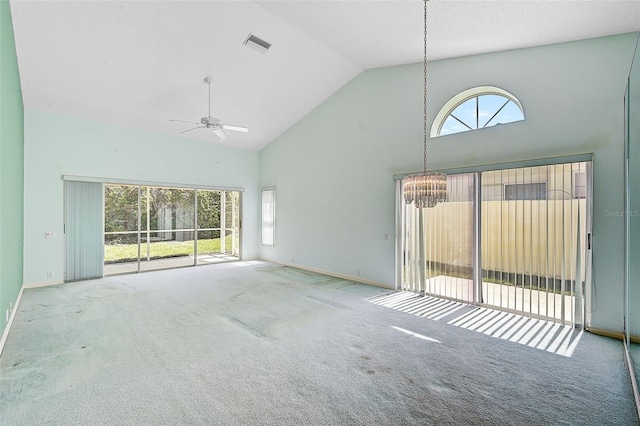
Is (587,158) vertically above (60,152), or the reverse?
(60,152)

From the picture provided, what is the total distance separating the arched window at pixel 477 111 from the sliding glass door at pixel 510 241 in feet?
2.63

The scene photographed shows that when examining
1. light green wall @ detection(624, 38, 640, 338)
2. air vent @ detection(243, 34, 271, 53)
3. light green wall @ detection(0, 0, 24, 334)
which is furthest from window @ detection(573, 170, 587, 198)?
light green wall @ detection(0, 0, 24, 334)

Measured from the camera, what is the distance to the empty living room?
258 cm

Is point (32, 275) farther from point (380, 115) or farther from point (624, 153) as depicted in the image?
point (624, 153)

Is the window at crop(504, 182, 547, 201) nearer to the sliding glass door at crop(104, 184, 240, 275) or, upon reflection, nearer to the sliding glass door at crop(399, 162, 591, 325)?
the sliding glass door at crop(399, 162, 591, 325)

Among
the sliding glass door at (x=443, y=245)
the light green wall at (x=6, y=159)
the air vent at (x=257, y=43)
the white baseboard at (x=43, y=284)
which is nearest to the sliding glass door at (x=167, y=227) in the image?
the white baseboard at (x=43, y=284)

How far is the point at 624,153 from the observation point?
3.48 meters

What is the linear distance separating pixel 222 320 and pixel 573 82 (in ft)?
18.3

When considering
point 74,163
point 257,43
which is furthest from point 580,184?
point 74,163

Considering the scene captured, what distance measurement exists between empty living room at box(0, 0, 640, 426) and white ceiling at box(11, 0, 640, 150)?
4cm

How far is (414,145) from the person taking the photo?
5.37 meters

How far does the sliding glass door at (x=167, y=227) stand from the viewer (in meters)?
6.93

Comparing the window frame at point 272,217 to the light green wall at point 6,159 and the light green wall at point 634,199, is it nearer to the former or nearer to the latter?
the light green wall at point 6,159

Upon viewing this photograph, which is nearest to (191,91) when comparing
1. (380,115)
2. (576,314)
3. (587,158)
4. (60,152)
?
(60,152)
